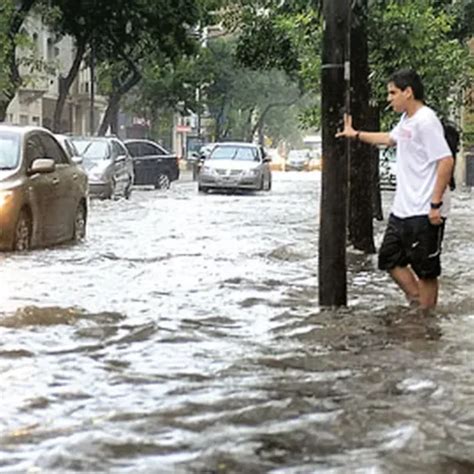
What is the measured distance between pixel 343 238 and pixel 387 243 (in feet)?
1.07

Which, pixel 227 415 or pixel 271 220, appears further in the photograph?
pixel 271 220

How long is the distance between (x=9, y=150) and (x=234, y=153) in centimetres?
2257

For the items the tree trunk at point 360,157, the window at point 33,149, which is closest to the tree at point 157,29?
the window at point 33,149

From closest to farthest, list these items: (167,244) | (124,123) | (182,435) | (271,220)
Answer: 1. (182,435)
2. (167,244)
3. (271,220)
4. (124,123)

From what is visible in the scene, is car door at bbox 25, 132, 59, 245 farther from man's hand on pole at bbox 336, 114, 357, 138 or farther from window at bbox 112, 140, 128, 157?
window at bbox 112, 140, 128, 157

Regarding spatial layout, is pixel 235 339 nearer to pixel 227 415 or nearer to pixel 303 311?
pixel 303 311

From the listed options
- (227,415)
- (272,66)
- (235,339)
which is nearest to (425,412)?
(227,415)

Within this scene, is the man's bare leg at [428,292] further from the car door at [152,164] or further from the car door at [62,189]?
the car door at [152,164]

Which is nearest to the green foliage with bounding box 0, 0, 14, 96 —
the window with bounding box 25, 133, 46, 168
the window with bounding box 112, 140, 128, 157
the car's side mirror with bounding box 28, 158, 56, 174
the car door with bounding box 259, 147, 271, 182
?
the window with bounding box 112, 140, 128, 157

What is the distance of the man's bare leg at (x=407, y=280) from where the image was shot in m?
8.41

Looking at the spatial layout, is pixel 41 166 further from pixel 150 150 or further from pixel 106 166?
pixel 150 150

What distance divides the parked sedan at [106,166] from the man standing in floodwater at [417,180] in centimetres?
1861

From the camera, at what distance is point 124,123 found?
70.2m

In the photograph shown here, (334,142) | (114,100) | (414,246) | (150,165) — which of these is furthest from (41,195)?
(114,100)
